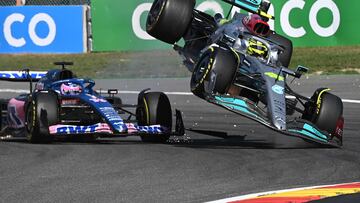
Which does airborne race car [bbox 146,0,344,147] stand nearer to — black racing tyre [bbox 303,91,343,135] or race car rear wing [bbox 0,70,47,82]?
black racing tyre [bbox 303,91,343,135]

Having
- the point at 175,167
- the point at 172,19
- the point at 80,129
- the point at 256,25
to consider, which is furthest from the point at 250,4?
the point at 175,167

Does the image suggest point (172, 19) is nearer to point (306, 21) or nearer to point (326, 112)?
point (326, 112)

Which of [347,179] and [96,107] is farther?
[96,107]

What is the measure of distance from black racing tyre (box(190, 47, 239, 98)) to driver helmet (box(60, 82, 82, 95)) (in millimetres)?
1697

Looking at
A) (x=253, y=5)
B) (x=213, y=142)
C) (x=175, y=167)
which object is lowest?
(x=213, y=142)

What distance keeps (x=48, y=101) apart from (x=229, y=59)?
2122 mm

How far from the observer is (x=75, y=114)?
10.6 metres

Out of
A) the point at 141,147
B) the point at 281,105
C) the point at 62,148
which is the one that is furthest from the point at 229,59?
the point at 62,148

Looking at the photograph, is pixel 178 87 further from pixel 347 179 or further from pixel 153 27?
pixel 347 179

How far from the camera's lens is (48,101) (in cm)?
1008

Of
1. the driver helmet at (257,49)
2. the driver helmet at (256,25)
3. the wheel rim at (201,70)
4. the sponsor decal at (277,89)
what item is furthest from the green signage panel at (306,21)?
the sponsor decal at (277,89)

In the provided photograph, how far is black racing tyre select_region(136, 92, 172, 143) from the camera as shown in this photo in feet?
34.8

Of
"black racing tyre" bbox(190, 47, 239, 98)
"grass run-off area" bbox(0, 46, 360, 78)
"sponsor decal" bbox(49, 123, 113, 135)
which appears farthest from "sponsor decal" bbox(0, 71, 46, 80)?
"grass run-off area" bbox(0, 46, 360, 78)

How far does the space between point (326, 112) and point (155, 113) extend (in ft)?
6.74
